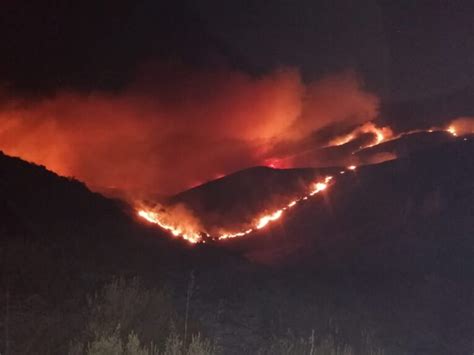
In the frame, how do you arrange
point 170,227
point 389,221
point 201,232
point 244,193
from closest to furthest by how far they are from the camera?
point 170,227
point 201,232
point 389,221
point 244,193

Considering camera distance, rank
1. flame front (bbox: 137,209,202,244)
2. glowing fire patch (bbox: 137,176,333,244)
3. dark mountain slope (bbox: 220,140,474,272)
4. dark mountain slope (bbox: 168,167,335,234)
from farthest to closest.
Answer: dark mountain slope (bbox: 168,167,335,234) → glowing fire patch (bbox: 137,176,333,244) → flame front (bbox: 137,209,202,244) → dark mountain slope (bbox: 220,140,474,272)

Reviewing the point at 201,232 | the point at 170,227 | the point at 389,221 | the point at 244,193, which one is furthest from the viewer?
the point at 244,193

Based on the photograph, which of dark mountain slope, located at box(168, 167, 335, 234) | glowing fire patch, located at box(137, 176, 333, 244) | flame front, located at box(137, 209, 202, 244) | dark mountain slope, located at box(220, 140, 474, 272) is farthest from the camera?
dark mountain slope, located at box(168, 167, 335, 234)

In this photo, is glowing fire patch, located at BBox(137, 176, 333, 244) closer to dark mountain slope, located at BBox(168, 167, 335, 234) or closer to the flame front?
the flame front

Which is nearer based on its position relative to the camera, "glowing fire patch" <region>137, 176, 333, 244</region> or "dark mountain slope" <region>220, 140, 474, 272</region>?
"dark mountain slope" <region>220, 140, 474, 272</region>

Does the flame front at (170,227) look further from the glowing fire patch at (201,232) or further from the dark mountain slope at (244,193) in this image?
the dark mountain slope at (244,193)

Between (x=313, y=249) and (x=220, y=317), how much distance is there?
9447mm

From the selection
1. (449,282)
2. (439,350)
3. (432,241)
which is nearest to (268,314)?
(439,350)

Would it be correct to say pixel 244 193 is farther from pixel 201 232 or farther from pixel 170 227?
pixel 170 227

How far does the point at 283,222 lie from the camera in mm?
24016

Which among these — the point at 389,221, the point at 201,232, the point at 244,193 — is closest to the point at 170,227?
the point at 201,232

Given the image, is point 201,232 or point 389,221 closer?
point 201,232

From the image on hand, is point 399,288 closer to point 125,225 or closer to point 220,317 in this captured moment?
point 220,317

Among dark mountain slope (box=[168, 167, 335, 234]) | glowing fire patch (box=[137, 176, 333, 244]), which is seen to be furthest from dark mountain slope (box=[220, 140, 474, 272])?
dark mountain slope (box=[168, 167, 335, 234])
